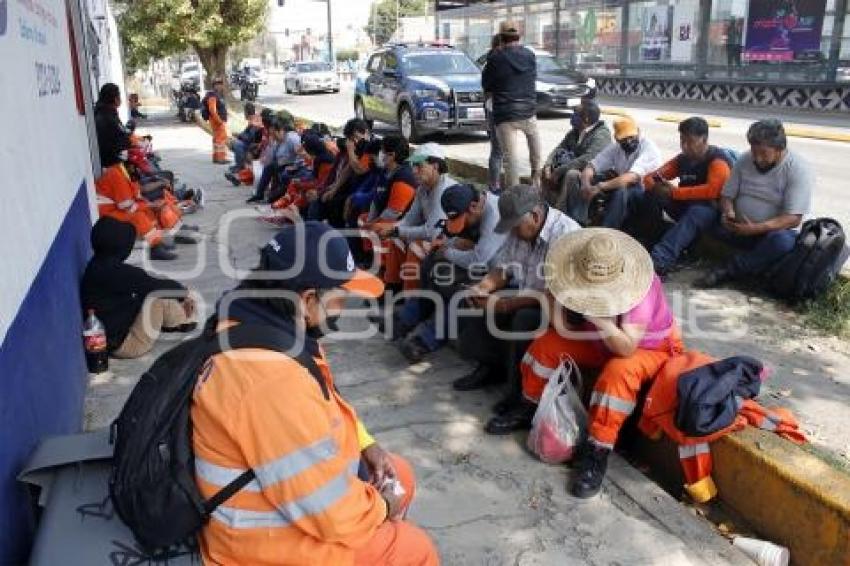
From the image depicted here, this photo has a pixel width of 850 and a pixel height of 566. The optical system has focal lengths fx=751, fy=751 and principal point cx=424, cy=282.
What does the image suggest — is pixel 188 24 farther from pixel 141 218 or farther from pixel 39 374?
pixel 39 374

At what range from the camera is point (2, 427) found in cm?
213

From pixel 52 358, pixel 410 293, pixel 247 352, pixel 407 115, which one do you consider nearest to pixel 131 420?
pixel 247 352

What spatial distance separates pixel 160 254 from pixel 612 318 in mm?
5085

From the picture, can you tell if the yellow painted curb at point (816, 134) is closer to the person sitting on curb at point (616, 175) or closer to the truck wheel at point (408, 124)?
the truck wheel at point (408, 124)

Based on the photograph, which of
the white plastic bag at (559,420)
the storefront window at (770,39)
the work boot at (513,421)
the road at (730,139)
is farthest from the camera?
the storefront window at (770,39)

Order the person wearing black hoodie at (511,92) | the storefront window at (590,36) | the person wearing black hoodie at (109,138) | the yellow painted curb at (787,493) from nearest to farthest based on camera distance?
the yellow painted curb at (787,493) → the person wearing black hoodie at (511,92) → the person wearing black hoodie at (109,138) → the storefront window at (590,36)

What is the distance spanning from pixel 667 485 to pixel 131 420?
7.92ft

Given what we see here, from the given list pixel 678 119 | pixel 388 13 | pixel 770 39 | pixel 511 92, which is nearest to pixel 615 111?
pixel 678 119

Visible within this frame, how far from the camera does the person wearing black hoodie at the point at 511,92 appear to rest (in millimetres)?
7387

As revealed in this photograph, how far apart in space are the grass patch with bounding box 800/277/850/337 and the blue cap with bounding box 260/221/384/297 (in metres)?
3.43

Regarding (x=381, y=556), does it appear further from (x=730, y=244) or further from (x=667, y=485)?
(x=730, y=244)

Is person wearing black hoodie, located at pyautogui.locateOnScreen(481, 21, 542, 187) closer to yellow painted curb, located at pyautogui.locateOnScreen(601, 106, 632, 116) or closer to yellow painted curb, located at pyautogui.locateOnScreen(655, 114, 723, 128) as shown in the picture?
yellow painted curb, located at pyautogui.locateOnScreen(655, 114, 723, 128)

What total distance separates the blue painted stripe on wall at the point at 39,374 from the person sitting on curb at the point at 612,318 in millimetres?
2051

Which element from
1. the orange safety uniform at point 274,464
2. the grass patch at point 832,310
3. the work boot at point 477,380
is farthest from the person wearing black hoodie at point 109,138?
the orange safety uniform at point 274,464
